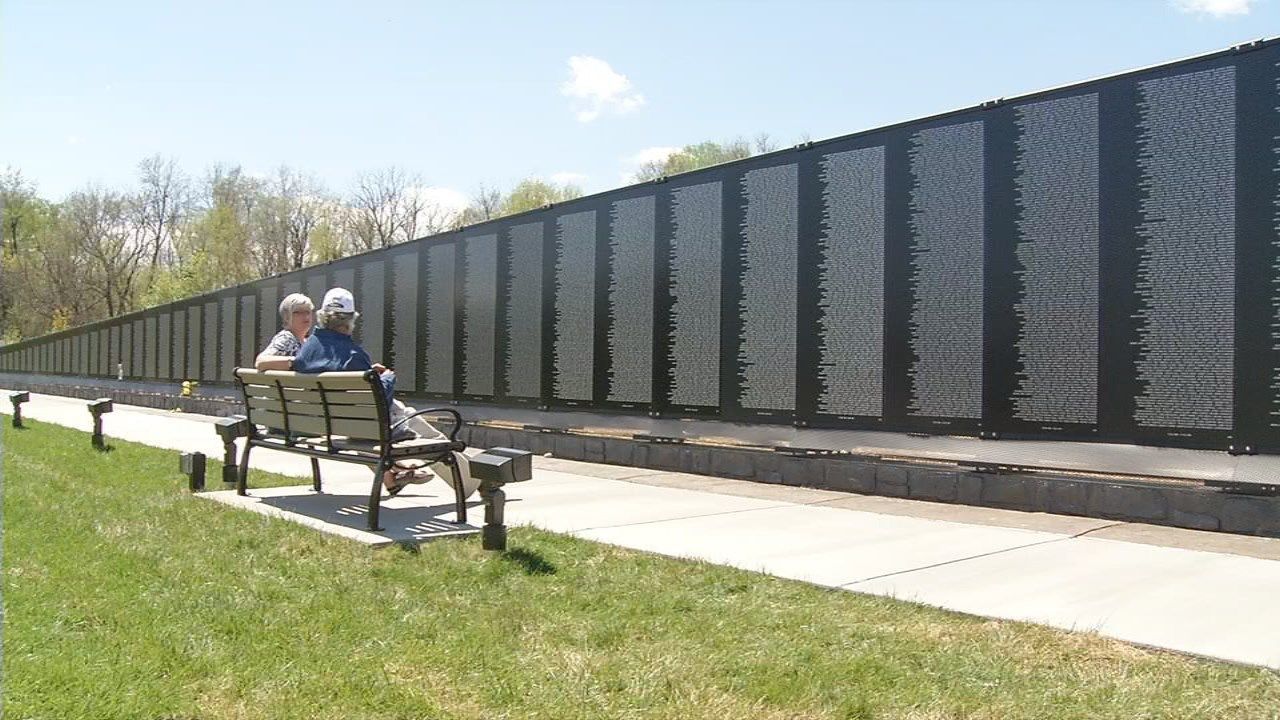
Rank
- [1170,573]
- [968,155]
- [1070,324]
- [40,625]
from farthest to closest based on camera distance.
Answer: [968,155]
[1070,324]
[1170,573]
[40,625]

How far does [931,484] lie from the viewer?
24.0ft

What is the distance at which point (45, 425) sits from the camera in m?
14.6

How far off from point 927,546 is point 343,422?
11.3 feet

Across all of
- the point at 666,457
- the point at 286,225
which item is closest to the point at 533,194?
the point at 286,225

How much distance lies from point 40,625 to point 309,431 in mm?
2783

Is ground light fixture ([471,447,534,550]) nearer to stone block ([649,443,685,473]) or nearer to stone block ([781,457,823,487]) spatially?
stone block ([781,457,823,487])

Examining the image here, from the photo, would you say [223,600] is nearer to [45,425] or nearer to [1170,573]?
[1170,573]

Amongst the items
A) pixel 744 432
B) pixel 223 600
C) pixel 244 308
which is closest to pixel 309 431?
pixel 223 600

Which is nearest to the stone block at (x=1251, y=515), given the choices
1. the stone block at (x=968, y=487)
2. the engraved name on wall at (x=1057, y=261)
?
the engraved name on wall at (x=1057, y=261)

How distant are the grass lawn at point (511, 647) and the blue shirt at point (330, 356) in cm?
145

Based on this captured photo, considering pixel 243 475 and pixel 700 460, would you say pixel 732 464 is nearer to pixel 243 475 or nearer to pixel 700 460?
pixel 700 460

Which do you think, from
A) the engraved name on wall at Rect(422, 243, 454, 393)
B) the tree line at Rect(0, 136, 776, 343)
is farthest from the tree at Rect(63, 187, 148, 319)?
the engraved name on wall at Rect(422, 243, 454, 393)

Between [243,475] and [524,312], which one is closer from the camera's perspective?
[243,475]

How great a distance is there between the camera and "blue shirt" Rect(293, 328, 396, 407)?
604 centimetres
